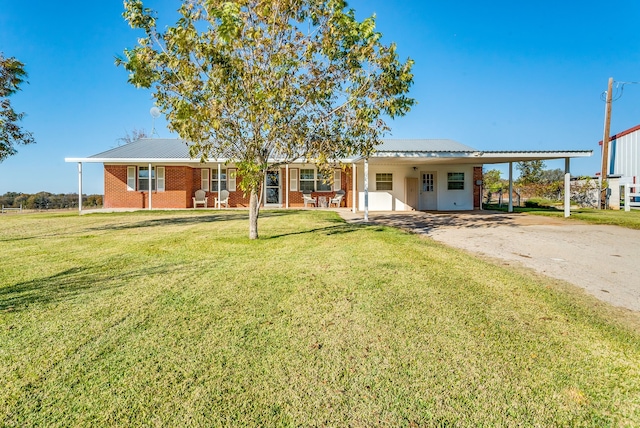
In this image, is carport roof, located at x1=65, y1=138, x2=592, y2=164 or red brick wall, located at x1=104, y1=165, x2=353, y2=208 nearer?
carport roof, located at x1=65, y1=138, x2=592, y2=164

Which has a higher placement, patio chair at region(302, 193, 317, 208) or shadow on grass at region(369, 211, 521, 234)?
patio chair at region(302, 193, 317, 208)

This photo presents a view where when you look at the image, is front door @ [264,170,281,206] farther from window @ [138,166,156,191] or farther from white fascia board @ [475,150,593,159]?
white fascia board @ [475,150,593,159]

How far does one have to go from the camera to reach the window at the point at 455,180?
19.1 meters

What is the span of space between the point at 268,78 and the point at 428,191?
14.4 metres

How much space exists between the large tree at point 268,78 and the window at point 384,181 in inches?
439

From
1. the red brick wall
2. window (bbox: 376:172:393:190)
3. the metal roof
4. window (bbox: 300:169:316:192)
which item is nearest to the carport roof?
the metal roof

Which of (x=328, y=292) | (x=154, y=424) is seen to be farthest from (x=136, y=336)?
(x=328, y=292)

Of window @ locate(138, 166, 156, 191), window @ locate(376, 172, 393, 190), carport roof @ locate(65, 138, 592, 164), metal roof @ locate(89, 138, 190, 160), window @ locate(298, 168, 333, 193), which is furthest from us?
window @ locate(298, 168, 333, 193)

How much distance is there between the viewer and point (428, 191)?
19.2m

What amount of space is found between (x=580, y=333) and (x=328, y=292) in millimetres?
2476

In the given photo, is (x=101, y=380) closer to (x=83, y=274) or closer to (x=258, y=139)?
(x=83, y=274)

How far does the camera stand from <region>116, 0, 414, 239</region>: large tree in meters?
6.31

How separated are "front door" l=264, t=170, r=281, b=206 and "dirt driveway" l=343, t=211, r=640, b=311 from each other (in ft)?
37.0

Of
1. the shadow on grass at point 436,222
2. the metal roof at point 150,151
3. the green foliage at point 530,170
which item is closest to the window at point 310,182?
the metal roof at point 150,151
